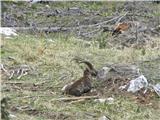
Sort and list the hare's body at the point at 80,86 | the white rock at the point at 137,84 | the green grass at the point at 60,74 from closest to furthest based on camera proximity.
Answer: the green grass at the point at 60,74 → the hare's body at the point at 80,86 → the white rock at the point at 137,84

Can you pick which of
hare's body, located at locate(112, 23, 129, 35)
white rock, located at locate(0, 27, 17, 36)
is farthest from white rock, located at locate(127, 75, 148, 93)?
hare's body, located at locate(112, 23, 129, 35)

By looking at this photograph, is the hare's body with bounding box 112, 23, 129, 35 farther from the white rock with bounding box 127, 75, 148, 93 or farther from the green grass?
the white rock with bounding box 127, 75, 148, 93

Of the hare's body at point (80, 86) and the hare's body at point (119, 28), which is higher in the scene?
the hare's body at point (119, 28)

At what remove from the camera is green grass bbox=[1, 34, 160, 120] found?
511 cm

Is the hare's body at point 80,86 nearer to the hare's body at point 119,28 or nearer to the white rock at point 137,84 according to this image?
the white rock at point 137,84

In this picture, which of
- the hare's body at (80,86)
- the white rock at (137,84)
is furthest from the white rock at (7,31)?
the white rock at (137,84)

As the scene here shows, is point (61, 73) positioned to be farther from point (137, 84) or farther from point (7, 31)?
point (7, 31)

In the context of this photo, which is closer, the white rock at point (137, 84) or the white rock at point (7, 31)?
the white rock at point (137, 84)

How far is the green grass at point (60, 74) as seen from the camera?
511cm

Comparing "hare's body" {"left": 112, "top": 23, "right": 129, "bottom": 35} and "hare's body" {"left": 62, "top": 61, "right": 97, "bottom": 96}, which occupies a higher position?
"hare's body" {"left": 112, "top": 23, "right": 129, "bottom": 35}

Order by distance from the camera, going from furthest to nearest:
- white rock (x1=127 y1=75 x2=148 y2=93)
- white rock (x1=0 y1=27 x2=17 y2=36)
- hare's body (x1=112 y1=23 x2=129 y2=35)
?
hare's body (x1=112 y1=23 x2=129 y2=35)
white rock (x1=0 y1=27 x2=17 y2=36)
white rock (x1=127 y1=75 x2=148 y2=93)

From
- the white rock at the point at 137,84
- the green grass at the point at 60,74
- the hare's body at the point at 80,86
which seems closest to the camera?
the green grass at the point at 60,74

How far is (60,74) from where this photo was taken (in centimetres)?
636

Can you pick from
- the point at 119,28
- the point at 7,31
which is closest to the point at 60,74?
the point at 7,31
